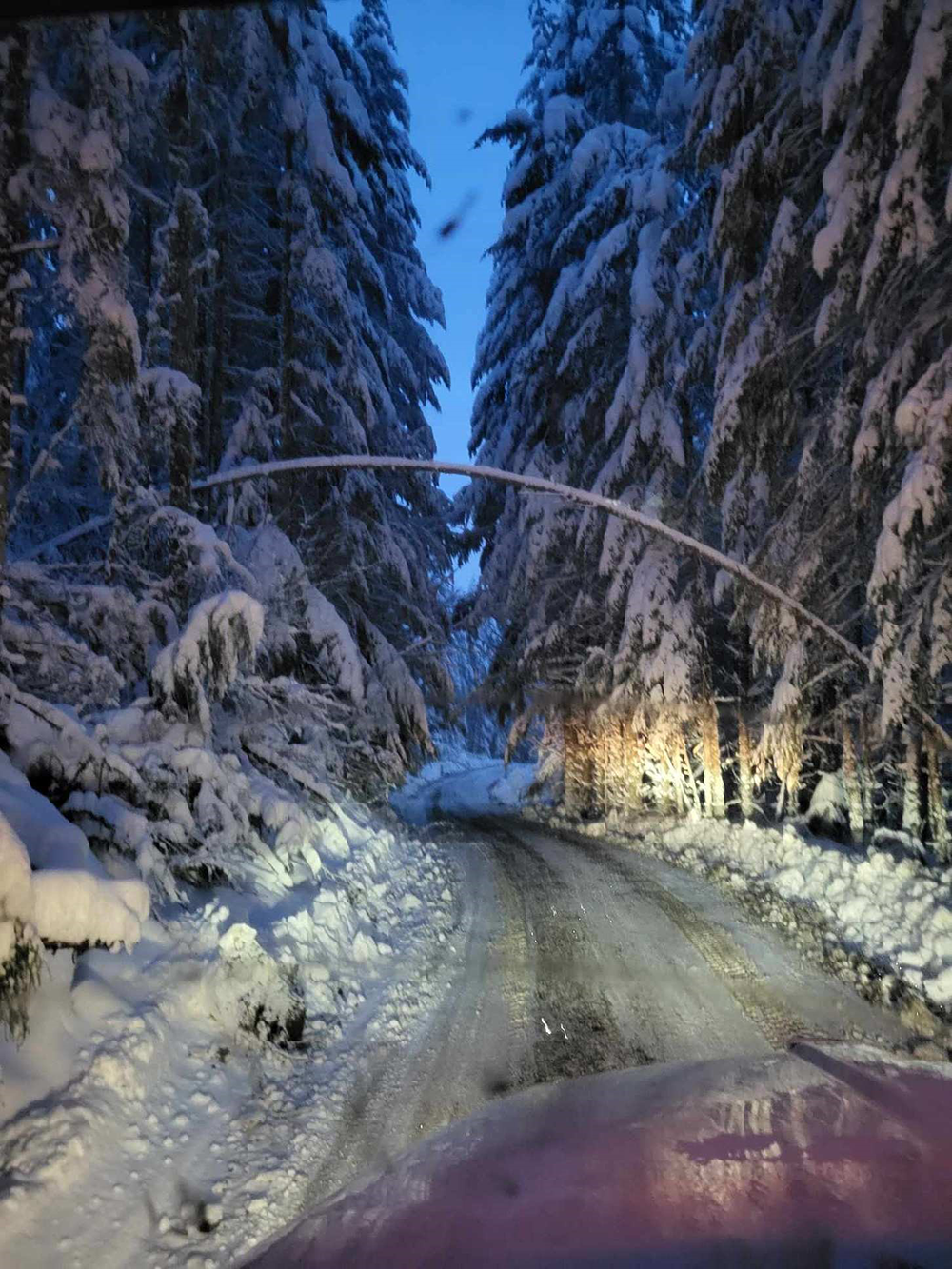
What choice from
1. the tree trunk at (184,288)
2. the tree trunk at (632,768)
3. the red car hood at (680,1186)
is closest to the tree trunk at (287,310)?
the tree trunk at (184,288)

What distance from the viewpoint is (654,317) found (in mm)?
14609

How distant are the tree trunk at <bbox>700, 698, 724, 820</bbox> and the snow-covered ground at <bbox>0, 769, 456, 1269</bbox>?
9.73m

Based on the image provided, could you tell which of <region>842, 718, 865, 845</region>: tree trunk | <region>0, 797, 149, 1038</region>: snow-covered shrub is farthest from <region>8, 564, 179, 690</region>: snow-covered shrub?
<region>842, 718, 865, 845</region>: tree trunk

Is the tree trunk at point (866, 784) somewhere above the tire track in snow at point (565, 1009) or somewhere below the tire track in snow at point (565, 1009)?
above

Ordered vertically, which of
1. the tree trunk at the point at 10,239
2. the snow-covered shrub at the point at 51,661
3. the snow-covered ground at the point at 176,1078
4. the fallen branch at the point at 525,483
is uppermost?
the tree trunk at the point at 10,239

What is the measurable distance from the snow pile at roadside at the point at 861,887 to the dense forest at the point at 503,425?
143cm

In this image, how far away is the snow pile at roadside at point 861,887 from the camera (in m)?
6.27

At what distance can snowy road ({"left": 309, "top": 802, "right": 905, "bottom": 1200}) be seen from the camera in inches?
174

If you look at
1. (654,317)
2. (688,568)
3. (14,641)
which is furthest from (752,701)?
(14,641)

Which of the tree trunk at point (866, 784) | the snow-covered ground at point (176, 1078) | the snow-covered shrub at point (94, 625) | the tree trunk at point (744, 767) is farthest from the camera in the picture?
the tree trunk at point (744, 767)

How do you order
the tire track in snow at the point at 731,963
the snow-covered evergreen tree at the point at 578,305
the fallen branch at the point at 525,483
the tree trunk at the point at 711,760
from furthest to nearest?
the snow-covered evergreen tree at the point at 578,305, the tree trunk at the point at 711,760, the tire track in snow at the point at 731,963, the fallen branch at the point at 525,483

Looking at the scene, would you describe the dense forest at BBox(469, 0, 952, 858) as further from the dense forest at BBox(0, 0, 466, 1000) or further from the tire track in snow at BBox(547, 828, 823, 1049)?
the dense forest at BBox(0, 0, 466, 1000)

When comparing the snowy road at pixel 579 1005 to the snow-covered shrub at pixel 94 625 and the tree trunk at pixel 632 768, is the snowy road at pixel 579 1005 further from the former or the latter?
the tree trunk at pixel 632 768

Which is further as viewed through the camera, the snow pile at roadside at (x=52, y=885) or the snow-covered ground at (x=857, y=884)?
the snow-covered ground at (x=857, y=884)
